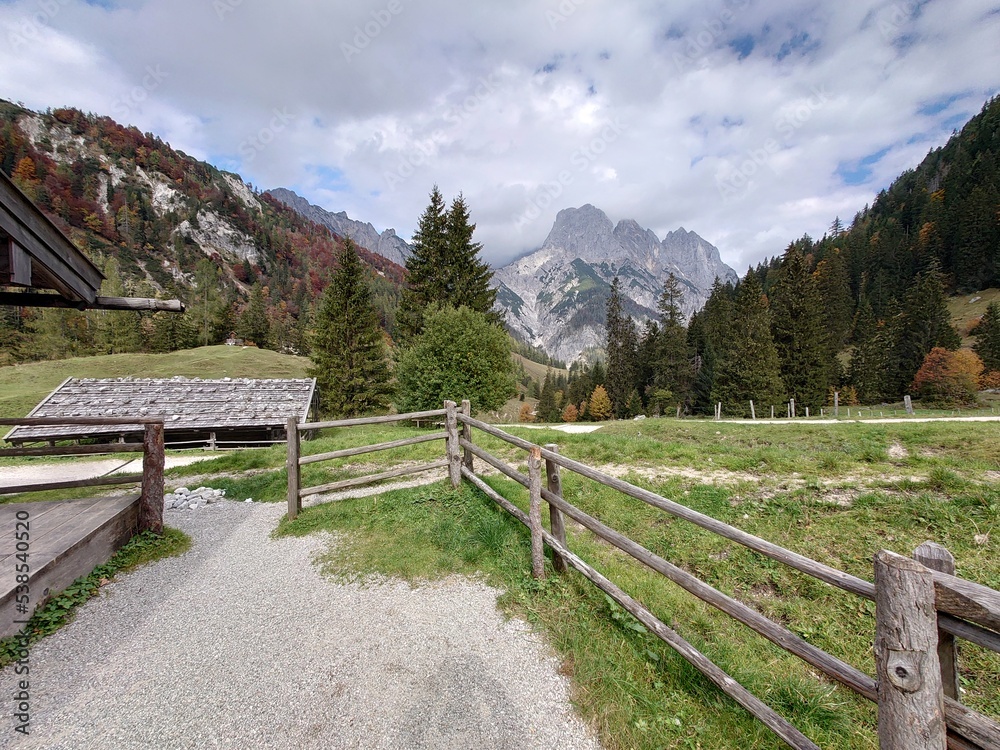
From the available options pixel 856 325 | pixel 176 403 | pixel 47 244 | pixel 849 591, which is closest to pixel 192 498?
pixel 47 244

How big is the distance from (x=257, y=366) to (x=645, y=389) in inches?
2193

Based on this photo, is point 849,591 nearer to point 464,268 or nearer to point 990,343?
point 464,268

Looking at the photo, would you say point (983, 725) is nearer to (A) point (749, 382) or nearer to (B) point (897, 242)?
(A) point (749, 382)

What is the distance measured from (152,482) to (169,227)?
150m

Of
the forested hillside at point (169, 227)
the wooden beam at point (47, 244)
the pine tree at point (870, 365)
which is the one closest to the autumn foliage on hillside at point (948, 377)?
the pine tree at point (870, 365)

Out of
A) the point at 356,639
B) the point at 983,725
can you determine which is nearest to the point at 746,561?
the point at 983,725

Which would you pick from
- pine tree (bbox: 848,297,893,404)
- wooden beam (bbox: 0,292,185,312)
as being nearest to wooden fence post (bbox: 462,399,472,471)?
wooden beam (bbox: 0,292,185,312)

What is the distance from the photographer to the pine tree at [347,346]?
29.3 meters

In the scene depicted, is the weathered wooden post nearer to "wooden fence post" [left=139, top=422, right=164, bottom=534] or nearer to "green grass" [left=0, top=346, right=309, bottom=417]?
"wooden fence post" [left=139, top=422, right=164, bottom=534]

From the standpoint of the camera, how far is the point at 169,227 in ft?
376

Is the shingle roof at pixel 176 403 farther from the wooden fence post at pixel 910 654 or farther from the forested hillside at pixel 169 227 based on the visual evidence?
the forested hillside at pixel 169 227

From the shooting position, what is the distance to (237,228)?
12656 centimetres

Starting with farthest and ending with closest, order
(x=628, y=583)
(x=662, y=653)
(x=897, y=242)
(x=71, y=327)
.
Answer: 1. (x=897, y=242)
2. (x=71, y=327)
3. (x=628, y=583)
4. (x=662, y=653)

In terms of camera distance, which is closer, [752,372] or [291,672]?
[291,672]
